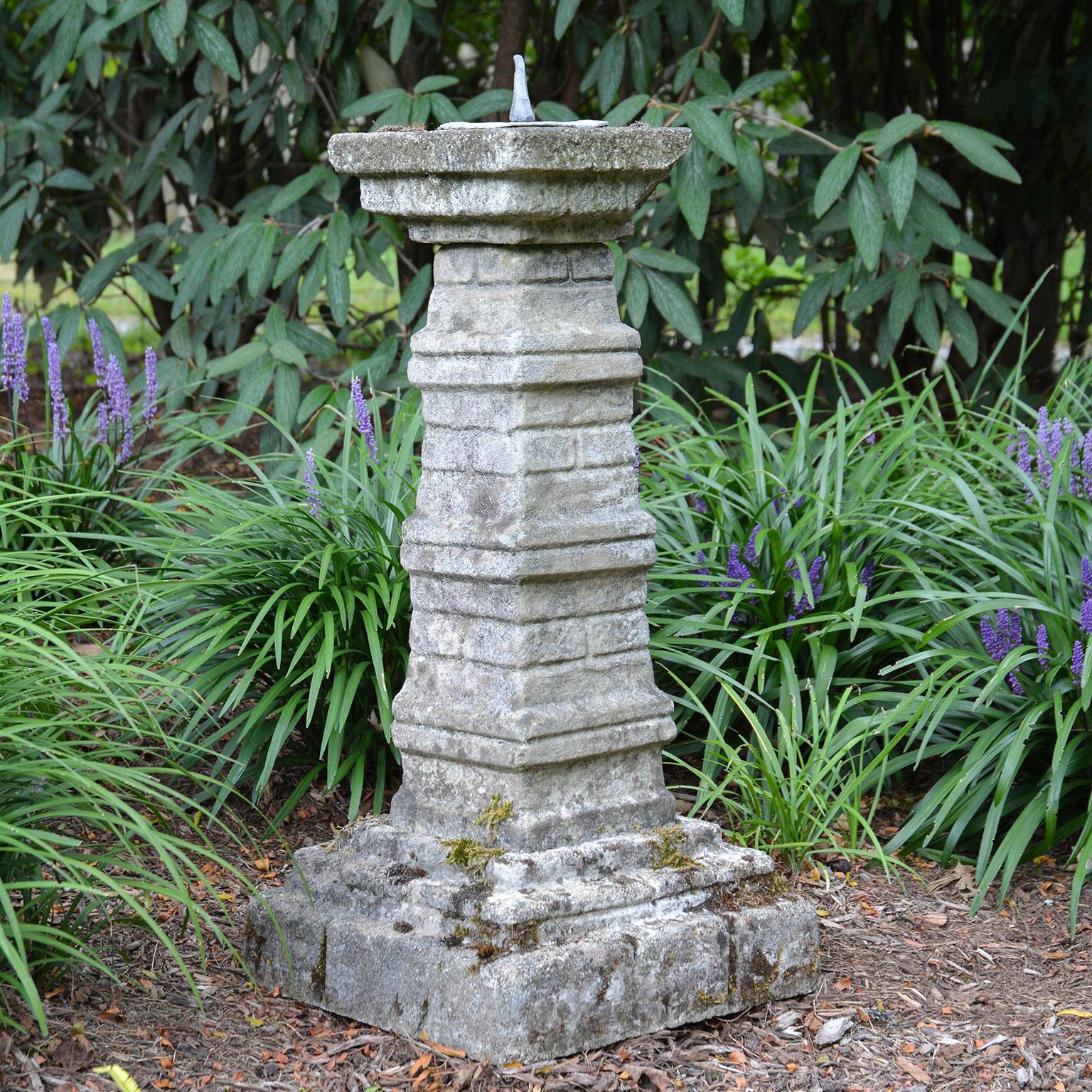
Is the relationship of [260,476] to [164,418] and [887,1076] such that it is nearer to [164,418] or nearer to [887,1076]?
[164,418]

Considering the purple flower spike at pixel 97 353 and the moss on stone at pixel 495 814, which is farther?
the purple flower spike at pixel 97 353

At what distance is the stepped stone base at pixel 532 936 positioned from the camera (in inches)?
108

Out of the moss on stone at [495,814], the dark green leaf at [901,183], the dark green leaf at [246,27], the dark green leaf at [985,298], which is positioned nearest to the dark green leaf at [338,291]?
the dark green leaf at [246,27]

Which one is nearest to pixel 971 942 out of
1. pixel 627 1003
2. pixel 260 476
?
pixel 627 1003

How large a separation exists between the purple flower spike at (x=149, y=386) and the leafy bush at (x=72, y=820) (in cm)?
107

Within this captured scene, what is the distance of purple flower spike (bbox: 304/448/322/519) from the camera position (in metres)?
3.88

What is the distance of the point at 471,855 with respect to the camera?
9.51 ft

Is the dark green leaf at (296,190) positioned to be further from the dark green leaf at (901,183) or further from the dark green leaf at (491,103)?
the dark green leaf at (901,183)

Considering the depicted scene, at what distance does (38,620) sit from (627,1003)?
5.13 ft

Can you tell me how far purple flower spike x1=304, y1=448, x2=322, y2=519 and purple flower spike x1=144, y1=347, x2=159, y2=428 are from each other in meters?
0.90

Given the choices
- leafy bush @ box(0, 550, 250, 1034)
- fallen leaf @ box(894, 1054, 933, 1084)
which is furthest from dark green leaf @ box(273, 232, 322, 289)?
fallen leaf @ box(894, 1054, 933, 1084)

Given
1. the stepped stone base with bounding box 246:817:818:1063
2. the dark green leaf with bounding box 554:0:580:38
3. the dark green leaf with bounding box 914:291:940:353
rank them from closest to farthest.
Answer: the stepped stone base with bounding box 246:817:818:1063 < the dark green leaf with bounding box 554:0:580:38 < the dark green leaf with bounding box 914:291:940:353

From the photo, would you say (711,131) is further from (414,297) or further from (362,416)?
(362,416)

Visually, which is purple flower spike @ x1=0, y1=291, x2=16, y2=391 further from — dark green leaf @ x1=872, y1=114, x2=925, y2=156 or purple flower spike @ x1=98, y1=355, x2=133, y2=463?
dark green leaf @ x1=872, y1=114, x2=925, y2=156
